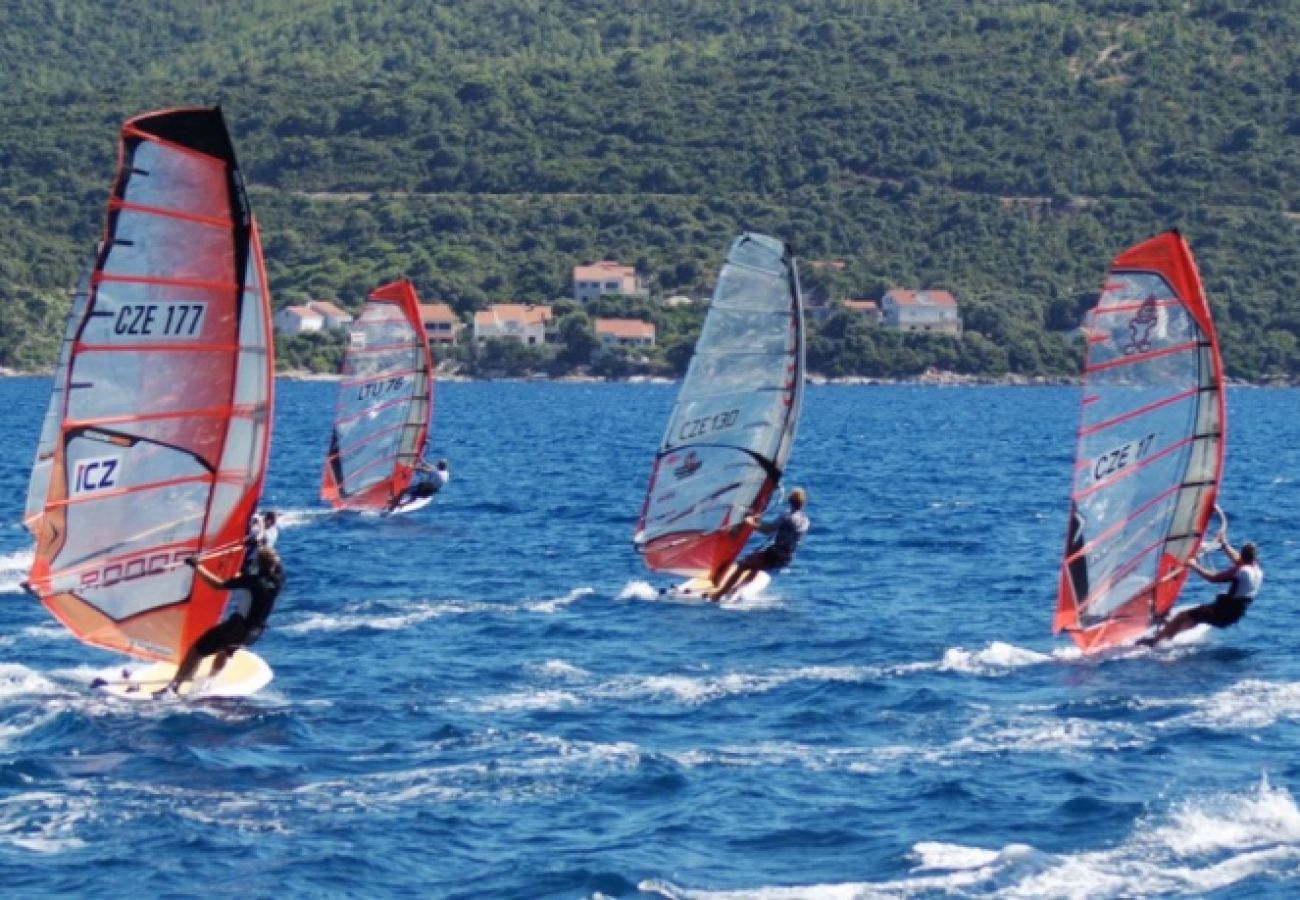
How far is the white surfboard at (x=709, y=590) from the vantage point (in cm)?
3878

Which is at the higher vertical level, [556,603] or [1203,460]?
[1203,460]

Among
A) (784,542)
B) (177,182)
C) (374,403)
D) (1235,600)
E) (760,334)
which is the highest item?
(177,182)

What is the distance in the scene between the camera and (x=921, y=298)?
175500mm

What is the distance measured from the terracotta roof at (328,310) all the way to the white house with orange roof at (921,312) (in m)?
39.4

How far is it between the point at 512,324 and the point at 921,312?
2986 cm

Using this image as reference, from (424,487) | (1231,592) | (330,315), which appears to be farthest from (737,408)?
(330,315)

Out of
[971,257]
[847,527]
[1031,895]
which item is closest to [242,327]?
[1031,895]

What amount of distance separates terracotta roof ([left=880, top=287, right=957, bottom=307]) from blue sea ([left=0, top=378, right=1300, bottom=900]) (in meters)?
129

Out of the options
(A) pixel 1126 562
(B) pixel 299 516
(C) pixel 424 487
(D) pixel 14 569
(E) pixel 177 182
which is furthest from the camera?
(C) pixel 424 487

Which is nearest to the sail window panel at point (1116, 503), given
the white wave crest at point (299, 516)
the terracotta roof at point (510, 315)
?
the white wave crest at point (299, 516)

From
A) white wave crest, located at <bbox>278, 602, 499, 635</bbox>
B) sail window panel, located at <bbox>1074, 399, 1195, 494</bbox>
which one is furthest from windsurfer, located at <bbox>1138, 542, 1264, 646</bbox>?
white wave crest, located at <bbox>278, 602, 499, 635</bbox>

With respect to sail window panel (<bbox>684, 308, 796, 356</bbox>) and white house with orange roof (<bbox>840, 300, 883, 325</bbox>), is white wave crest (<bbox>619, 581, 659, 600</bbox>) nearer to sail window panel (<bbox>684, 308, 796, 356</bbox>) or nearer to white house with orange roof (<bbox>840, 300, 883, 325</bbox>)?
sail window panel (<bbox>684, 308, 796, 356</bbox>)

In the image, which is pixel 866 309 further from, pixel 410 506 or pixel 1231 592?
pixel 1231 592

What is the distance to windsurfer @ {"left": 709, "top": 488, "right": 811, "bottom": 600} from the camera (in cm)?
3775
